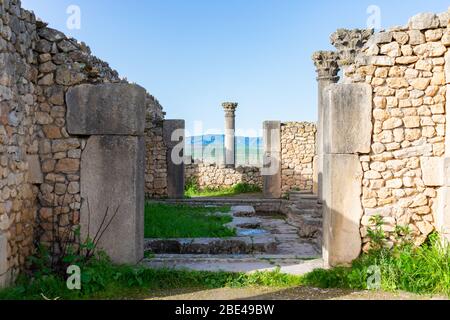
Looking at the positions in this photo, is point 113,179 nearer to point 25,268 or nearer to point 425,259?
point 25,268

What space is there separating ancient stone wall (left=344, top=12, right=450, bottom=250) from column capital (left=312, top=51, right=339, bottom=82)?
23.6 ft

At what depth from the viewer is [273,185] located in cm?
1672

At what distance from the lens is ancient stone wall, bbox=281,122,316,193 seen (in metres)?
17.8

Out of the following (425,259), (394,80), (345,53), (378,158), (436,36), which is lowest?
(425,259)

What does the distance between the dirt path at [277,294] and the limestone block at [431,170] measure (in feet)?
4.88

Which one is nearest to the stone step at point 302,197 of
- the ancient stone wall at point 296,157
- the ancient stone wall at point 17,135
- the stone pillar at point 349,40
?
Result: the ancient stone wall at point 296,157

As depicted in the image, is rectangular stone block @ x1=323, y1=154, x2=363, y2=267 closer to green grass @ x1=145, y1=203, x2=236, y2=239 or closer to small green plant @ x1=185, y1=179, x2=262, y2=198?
green grass @ x1=145, y1=203, x2=236, y2=239

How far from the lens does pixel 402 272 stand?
5.09m

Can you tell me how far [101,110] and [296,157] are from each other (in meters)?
13.2

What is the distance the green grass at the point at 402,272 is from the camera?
4941 mm

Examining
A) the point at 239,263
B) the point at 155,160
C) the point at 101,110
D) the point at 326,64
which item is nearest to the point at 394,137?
the point at 239,263

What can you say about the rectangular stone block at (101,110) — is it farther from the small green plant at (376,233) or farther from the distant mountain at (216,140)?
the distant mountain at (216,140)
